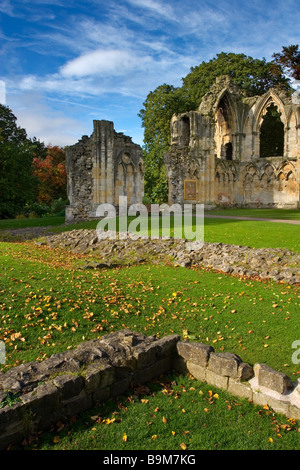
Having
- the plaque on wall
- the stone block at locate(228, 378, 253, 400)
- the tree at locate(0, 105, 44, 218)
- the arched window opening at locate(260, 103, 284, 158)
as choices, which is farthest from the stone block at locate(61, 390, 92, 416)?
the arched window opening at locate(260, 103, 284, 158)

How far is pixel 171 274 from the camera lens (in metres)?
10.7

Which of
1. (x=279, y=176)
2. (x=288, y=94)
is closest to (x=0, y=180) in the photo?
(x=279, y=176)

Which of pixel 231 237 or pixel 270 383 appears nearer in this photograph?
pixel 270 383

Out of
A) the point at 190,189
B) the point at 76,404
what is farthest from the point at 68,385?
the point at 190,189

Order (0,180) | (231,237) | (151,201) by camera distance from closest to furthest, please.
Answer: (231,237), (0,180), (151,201)

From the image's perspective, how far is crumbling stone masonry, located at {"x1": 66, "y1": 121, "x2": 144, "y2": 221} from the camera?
2406 centimetres

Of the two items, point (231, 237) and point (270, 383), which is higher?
point (231, 237)

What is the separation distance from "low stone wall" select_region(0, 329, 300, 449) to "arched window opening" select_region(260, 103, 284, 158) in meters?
41.7

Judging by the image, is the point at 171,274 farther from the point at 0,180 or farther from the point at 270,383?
the point at 0,180

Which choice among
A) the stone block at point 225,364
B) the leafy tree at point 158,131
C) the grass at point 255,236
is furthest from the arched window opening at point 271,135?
the stone block at point 225,364

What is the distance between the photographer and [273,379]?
167 inches

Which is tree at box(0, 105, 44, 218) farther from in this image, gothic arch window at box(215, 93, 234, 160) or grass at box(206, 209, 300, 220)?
gothic arch window at box(215, 93, 234, 160)
